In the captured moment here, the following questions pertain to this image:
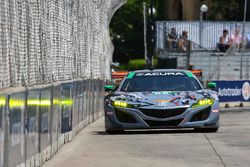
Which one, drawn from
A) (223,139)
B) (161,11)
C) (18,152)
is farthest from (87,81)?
(161,11)

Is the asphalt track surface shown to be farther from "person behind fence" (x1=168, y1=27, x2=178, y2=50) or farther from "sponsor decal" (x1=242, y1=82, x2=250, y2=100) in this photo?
"person behind fence" (x1=168, y1=27, x2=178, y2=50)

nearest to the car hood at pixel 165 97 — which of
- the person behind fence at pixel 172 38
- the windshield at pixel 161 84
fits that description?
the windshield at pixel 161 84

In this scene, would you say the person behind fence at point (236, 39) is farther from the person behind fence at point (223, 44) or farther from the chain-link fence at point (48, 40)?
the chain-link fence at point (48, 40)

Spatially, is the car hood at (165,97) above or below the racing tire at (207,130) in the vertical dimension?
above

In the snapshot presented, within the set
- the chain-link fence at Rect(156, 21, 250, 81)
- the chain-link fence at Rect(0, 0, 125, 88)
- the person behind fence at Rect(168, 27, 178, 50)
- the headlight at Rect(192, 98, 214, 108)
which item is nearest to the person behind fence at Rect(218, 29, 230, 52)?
the chain-link fence at Rect(156, 21, 250, 81)

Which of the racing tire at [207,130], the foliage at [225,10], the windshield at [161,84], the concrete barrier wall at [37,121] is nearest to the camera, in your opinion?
the concrete barrier wall at [37,121]

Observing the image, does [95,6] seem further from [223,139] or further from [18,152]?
[18,152]

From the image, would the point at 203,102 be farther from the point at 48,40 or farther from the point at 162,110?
the point at 48,40

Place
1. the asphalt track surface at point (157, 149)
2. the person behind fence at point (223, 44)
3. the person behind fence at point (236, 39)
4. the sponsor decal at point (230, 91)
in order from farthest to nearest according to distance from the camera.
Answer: the person behind fence at point (223, 44)
the person behind fence at point (236, 39)
the sponsor decal at point (230, 91)
the asphalt track surface at point (157, 149)

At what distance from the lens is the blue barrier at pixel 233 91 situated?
3259cm

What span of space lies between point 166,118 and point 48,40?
2.70 meters

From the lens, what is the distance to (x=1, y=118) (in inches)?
332

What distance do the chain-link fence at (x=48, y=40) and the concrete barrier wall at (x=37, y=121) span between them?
18.1 inches

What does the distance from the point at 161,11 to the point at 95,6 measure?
45101 millimetres
